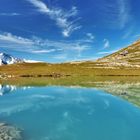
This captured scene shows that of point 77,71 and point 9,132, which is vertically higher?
point 77,71

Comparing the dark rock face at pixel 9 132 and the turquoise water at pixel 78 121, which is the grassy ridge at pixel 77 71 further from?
the dark rock face at pixel 9 132

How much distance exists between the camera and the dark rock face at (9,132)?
72.9ft

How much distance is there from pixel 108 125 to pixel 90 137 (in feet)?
15.4

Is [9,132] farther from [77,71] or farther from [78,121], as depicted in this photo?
[77,71]

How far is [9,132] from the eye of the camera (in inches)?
943

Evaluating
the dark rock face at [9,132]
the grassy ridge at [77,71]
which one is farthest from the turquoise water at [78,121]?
the grassy ridge at [77,71]

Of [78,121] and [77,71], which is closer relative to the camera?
[78,121]

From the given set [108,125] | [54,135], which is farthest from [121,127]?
[54,135]

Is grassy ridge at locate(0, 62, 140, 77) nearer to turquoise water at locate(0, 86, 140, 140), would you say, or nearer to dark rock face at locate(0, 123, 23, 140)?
turquoise water at locate(0, 86, 140, 140)

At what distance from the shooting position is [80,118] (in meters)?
30.6

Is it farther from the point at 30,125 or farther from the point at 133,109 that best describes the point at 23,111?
the point at 133,109

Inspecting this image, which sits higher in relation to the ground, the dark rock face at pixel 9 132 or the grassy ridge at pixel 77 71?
the grassy ridge at pixel 77 71

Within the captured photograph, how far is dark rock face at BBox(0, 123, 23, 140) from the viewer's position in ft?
72.9

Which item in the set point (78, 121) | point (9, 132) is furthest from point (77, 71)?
point (9, 132)
